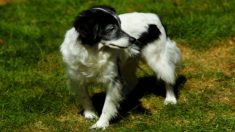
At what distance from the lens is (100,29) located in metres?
5.59

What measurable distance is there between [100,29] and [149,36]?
1.15 metres

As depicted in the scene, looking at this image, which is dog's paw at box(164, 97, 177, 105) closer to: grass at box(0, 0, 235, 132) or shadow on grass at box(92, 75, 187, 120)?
grass at box(0, 0, 235, 132)

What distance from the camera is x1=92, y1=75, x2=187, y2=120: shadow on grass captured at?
Answer: 22.2ft

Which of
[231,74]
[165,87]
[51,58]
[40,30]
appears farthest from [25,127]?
[40,30]

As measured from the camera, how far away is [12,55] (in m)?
8.54

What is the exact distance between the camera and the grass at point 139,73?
20.7 feet

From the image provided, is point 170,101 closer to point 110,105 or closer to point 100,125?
point 110,105

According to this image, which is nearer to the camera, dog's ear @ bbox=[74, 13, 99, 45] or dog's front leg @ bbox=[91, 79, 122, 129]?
dog's ear @ bbox=[74, 13, 99, 45]

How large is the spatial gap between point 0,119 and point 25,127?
379mm

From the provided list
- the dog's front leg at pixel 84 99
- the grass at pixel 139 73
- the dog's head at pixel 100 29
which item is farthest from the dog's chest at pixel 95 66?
the grass at pixel 139 73

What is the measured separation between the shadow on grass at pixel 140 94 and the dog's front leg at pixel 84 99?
0.78 ft

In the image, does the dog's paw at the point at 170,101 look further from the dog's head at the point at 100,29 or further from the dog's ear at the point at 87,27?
the dog's ear at the point at 87,27

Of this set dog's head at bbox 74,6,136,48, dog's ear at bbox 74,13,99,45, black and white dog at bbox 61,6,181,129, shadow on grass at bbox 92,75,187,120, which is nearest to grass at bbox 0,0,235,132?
shadow on grass at bbox 92,75,187,120

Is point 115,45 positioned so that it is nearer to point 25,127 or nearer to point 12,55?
point 25,127
